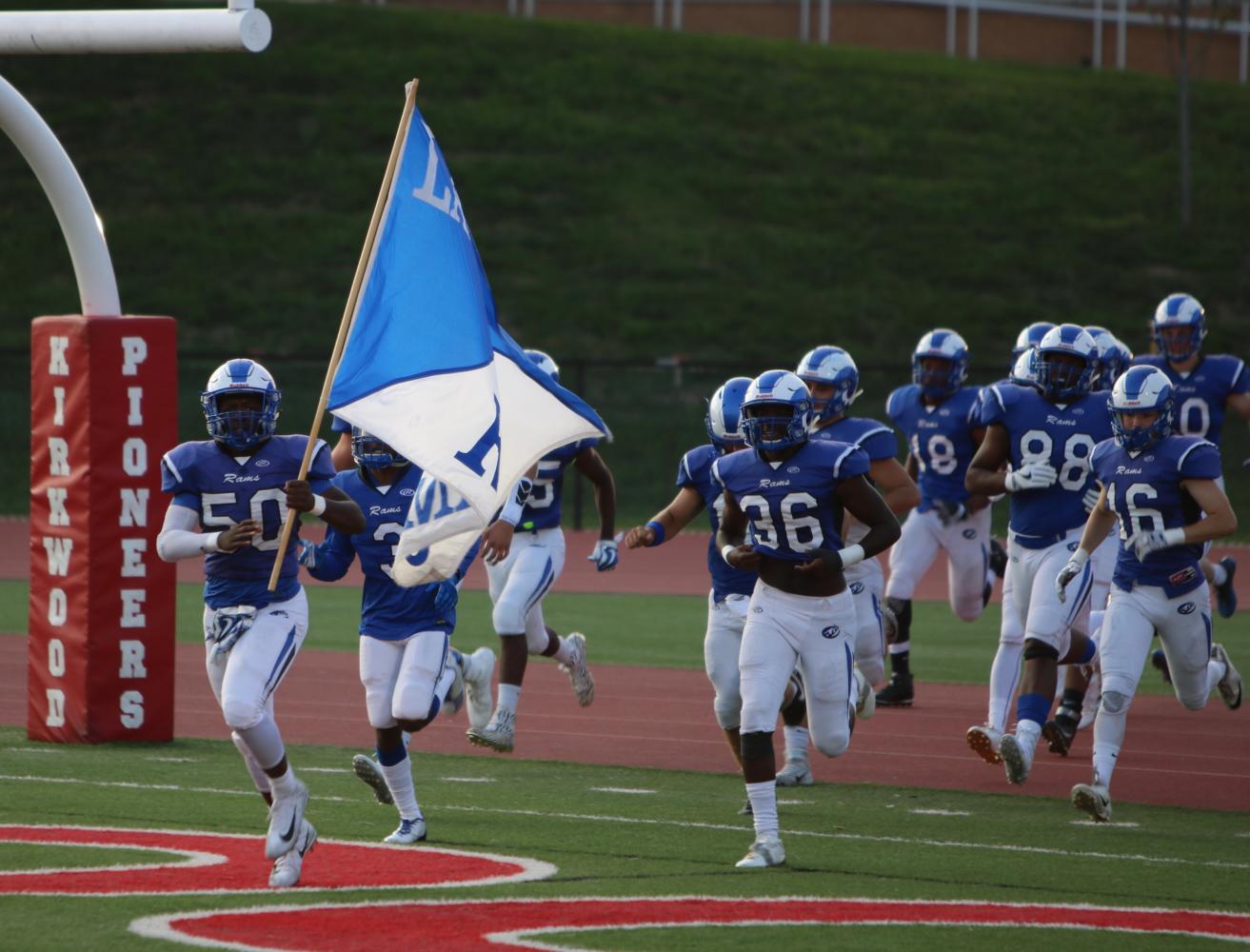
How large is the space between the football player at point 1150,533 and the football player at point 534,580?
2599 millimetres

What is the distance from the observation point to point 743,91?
39.9 meters

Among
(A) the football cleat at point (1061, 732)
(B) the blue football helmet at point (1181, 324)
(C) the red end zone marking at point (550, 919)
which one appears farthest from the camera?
(B) the blue football helmet at point (1181, 324)

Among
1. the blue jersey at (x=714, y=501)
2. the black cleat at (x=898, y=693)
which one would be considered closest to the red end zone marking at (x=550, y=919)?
the blue jersey at (x=714, y=501)

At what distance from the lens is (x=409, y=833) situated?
7973 mm

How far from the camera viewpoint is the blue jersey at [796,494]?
26.1ft

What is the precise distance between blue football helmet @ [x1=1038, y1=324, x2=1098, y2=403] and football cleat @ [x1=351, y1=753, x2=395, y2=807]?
380 centimetres

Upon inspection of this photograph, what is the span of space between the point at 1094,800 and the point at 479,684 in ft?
10.8

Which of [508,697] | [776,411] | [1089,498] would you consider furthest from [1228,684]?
[776,411]

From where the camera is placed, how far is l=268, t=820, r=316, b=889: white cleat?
700 centimetres

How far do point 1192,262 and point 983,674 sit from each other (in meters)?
22.2

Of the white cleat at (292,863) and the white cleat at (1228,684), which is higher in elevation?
the white cleat at (1228,684)

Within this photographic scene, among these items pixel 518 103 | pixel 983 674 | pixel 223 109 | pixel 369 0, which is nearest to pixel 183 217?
pixel 223 109

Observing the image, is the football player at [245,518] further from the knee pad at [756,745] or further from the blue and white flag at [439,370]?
the knee pad at [756,745]

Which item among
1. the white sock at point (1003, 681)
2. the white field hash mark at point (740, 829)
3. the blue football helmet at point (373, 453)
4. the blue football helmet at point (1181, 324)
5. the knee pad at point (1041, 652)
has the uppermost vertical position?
the blue football helmet at point (1181, 324)
